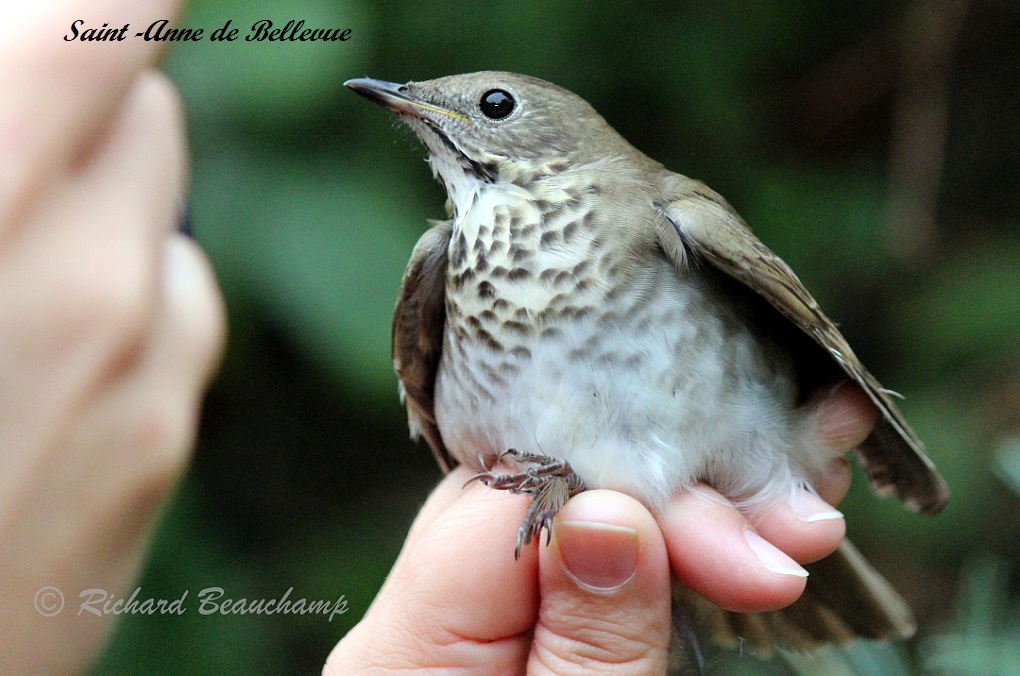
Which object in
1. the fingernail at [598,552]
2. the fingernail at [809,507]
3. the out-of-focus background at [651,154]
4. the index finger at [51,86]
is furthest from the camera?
the out-of-focus background at [651,154]

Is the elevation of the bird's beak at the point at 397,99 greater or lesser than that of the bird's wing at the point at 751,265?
greater

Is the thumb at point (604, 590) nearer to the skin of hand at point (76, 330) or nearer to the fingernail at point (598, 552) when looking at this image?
the fingernail at point (598, 552)

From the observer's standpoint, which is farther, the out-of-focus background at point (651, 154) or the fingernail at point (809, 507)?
the out-of-focus background at point (651, 154)

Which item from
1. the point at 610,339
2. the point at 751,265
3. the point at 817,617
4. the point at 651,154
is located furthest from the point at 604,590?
the point at 651,154

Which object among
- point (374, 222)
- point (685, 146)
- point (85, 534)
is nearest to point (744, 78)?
point (685, 146)

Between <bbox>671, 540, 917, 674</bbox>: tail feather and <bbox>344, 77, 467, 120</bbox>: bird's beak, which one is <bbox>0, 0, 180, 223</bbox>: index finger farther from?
<bbox>671, 540, 917, 674</bbox>: tail feather

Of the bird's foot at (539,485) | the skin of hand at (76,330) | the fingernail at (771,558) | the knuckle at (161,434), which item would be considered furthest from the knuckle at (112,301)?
the fingernail at (771,558)

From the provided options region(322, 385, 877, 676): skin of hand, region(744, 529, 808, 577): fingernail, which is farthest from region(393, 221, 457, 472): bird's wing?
region(744, 529, 808, 577): fingernail
